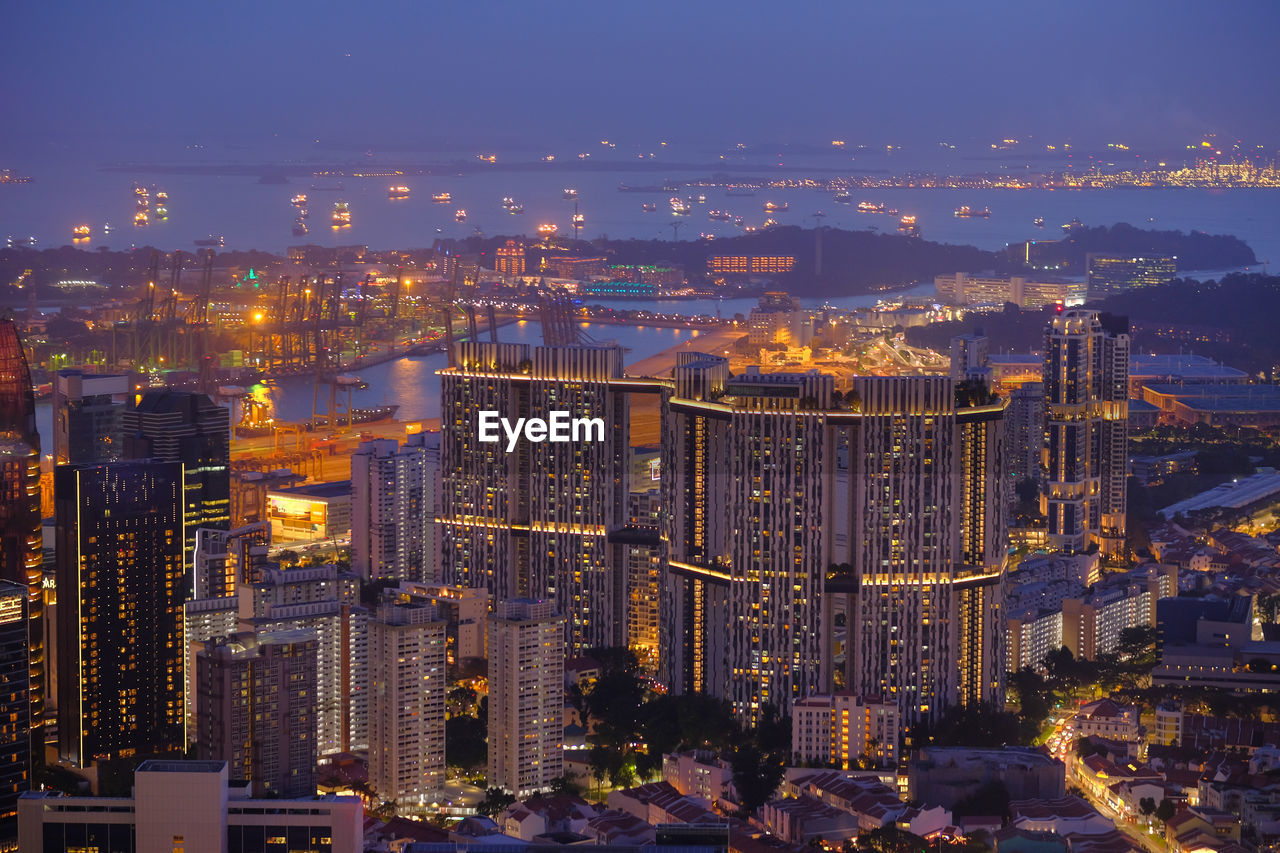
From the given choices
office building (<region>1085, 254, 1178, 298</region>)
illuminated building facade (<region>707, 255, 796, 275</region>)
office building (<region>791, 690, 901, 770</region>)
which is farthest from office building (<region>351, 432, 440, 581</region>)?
office building (<region>1085, 254, 1178, 298</region>)

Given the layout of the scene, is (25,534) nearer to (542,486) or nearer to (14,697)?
(14,697)

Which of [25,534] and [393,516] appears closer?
[25,534]

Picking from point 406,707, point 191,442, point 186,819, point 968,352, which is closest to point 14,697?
point 406,707

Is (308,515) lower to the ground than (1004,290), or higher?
lower

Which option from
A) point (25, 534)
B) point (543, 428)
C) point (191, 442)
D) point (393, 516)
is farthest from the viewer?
point (393, 516)

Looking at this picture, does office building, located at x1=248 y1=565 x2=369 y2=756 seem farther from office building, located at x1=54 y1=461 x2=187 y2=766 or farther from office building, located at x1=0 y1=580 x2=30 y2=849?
office building, located at x1=0 y1=580 x2=30 y2=849

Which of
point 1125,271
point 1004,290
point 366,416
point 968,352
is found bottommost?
point 366,416
